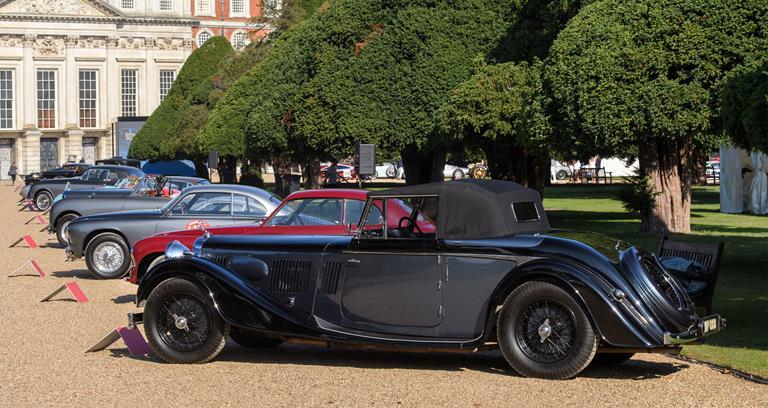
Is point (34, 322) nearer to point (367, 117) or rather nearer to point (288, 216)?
point (288, 216)

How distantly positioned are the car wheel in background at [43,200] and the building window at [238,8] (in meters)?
81.1

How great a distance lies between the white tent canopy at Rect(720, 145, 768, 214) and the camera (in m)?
36.1

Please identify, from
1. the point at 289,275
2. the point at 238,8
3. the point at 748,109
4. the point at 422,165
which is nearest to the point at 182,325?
the point at 289,275

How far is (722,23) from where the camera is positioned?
2466 cm

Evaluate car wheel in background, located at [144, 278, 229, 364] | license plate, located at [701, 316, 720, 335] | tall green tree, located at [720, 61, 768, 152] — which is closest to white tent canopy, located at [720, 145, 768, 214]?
tall green tree, located at [720, 61, 768, 152]

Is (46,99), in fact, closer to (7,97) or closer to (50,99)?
(50,99)

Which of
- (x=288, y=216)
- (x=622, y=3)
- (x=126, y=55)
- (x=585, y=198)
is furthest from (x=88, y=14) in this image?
(x=288, y=216)

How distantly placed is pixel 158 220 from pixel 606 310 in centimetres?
1025

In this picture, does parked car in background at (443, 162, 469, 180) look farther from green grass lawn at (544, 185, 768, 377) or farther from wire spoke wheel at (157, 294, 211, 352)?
wire spoke wheel at (157, 294, 211, 352)

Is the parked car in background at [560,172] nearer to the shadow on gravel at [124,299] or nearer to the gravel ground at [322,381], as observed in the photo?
the shadow on gravel at [124,299]

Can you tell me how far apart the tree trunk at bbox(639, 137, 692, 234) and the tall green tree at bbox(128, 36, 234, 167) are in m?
48.6

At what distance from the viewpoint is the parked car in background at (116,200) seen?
22.8 metres

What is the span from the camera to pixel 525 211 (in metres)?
10.5

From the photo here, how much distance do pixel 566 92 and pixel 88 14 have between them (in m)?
93.4
